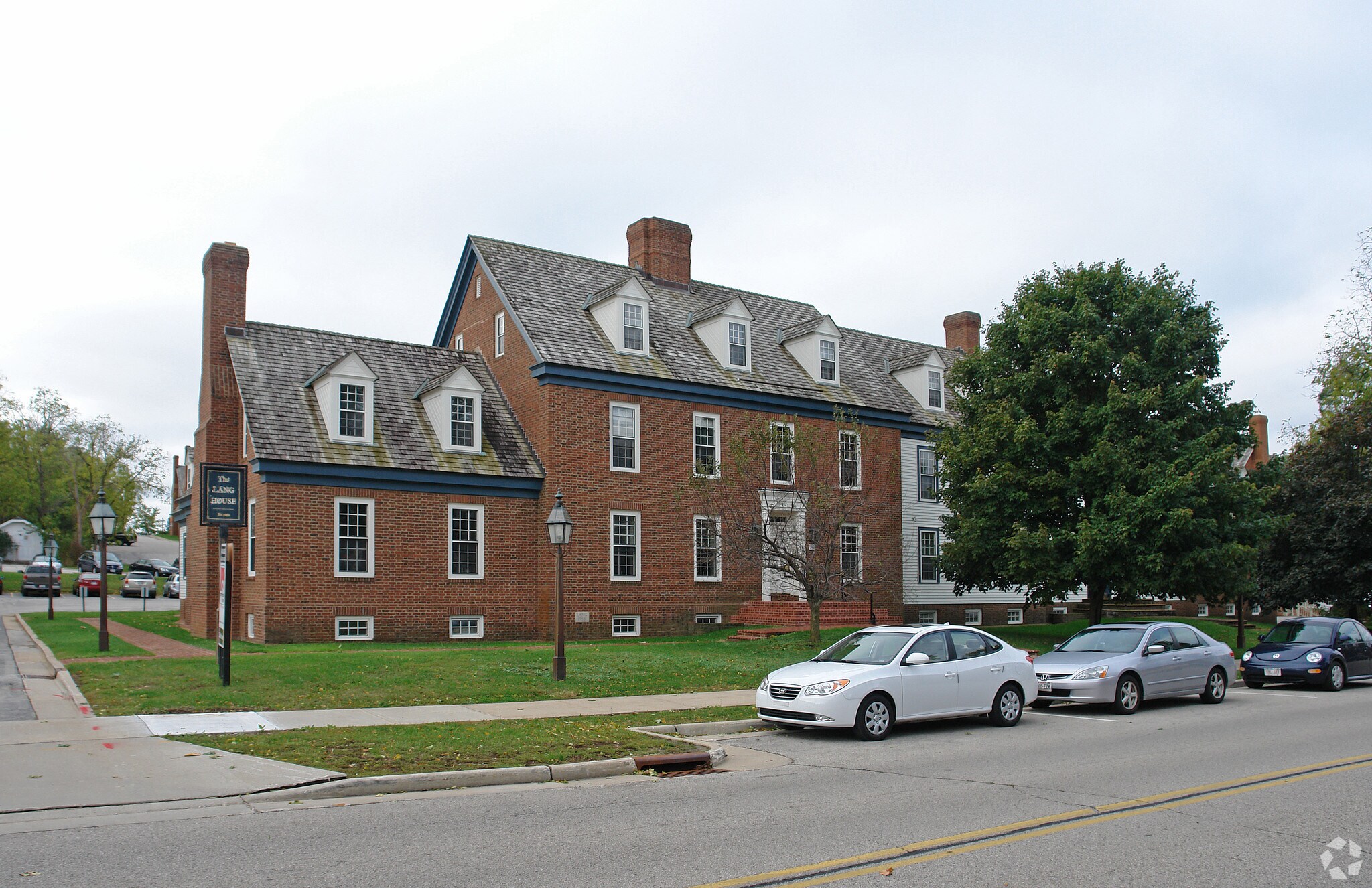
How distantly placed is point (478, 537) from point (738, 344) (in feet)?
33.5

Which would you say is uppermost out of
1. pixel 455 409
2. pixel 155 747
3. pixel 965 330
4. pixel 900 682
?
pixel 965 330

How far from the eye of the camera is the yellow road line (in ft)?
21.9

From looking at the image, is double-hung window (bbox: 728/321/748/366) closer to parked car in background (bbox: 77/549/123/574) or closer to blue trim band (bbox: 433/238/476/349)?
blue trim band (bbox: 433/238/476/349)

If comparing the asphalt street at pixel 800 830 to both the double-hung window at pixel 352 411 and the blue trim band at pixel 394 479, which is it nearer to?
the blue trim band at pixel 394 479

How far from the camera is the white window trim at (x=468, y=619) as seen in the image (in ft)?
87.4

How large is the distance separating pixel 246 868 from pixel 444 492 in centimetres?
2039

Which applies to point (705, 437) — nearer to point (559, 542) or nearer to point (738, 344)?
point (738, 344)

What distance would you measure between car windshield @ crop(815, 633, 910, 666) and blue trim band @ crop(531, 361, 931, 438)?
14249 millimetres

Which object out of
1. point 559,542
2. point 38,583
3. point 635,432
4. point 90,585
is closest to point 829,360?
point 635,432

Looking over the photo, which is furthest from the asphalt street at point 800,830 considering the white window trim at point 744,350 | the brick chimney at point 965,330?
the brick chimney at point 965,330

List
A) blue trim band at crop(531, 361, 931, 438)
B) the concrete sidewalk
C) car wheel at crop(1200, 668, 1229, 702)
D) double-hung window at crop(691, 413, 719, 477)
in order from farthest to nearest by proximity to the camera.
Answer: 1. double-hung window at crop(691, 413, 719, 477)
2. blue trim band at crop(531, 361, 931, 438)
3. car wheel at crop(1200, 668, 1229, 702)
4. the concrete sidewalk

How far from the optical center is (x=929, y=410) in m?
37.4

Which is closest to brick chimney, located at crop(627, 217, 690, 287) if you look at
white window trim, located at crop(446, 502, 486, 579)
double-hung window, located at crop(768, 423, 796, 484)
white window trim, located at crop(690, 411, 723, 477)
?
white window trim, located at crop(690, 411, 723, 477)

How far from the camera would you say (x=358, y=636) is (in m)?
25.2
